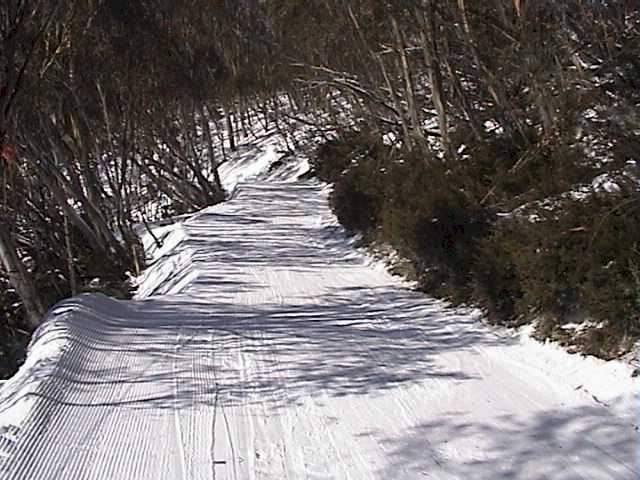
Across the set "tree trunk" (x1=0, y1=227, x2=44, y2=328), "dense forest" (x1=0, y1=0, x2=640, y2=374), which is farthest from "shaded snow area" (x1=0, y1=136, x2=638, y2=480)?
"tree trunk" (x1=0, y1=227, x2=44, y2=328)

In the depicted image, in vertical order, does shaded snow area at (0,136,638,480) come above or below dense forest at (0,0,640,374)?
below

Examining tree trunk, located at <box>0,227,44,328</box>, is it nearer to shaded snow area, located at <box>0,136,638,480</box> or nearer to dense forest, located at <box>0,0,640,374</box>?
dense forest, located at <box>0,0,640,374</box>

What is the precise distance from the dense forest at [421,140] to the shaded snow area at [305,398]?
0.65m

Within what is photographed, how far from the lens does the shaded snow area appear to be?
15.7ft

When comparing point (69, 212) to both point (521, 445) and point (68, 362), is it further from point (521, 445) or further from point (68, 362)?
point (521, 445)

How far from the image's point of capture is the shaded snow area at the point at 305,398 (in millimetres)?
4793

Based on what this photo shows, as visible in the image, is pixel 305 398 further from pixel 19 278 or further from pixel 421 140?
pixel 421 140

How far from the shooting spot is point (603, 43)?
10562 mm

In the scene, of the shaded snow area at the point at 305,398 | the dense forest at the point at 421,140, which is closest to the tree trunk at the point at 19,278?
the dense forest at the point at 421,140

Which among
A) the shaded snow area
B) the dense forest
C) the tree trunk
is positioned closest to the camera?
the shaded snow area

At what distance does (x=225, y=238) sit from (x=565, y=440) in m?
13.0

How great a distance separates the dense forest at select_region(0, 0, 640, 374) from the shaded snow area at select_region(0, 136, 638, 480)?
65cm

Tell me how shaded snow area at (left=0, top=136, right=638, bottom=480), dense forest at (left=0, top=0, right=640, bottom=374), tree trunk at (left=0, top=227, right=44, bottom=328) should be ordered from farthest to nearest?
tree trunk at (left=0, top=227, right=44, bottom=328), dense forest at (left=0, top=0, right=640, bottom=374), shaded snow area at (left=0, top=136, right=638, bottom=480)

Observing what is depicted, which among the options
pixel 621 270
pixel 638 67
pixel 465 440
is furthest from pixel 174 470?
pixel 638 67
